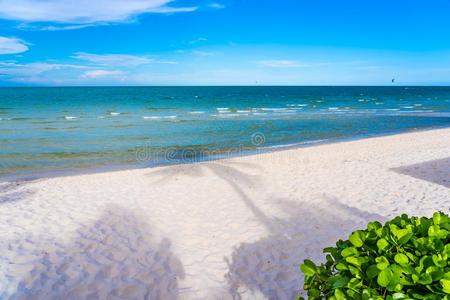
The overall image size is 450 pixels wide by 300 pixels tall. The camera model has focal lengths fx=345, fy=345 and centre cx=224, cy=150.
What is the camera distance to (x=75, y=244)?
584 cm

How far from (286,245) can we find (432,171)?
693cm

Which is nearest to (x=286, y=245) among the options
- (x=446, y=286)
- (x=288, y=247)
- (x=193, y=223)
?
(x=288, y=247)

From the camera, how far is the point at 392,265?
158cm

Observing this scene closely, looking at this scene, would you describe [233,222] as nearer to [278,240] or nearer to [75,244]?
[278,240]

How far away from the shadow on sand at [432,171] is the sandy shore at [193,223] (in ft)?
0.09

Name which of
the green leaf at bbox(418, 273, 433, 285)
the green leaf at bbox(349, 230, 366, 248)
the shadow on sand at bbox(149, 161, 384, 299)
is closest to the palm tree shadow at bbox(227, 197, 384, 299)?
the shadow on sand at bbox(149, 161, 384, 299)

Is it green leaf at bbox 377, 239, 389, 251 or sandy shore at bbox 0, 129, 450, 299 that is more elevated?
green leaf at bbox 377, 239, 389, 251

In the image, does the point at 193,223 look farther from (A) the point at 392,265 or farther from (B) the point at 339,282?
(A) the point at 392,265

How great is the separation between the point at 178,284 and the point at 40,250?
2.54 metres

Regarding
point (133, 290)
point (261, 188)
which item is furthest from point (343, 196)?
point (133, 290)

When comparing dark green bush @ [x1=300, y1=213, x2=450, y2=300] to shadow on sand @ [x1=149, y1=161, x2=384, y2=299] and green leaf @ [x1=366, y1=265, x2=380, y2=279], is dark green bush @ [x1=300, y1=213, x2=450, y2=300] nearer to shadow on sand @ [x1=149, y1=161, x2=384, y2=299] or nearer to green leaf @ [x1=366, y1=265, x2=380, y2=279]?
green leaf @ [x1=366, y1=265, x2=380, y2=279]

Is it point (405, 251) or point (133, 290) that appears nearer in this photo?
point (405, 251)

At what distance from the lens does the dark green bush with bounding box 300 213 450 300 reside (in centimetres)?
154

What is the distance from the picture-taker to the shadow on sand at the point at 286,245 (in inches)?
183
